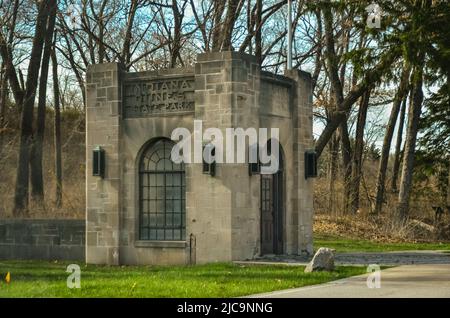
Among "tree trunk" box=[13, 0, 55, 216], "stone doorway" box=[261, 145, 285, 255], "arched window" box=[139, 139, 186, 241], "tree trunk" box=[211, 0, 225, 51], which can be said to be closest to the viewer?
"arched window" box=[139, 139, 186, 241]

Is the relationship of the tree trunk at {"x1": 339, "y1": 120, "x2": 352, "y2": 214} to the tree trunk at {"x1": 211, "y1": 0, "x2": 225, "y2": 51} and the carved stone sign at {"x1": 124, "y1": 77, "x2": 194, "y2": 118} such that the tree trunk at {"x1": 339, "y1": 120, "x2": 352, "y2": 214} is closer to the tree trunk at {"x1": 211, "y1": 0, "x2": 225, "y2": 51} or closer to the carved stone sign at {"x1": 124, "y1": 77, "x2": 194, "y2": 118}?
the tree trunk at {"x1": 211, "y1": 0, "x2": 225, "y2": 51}

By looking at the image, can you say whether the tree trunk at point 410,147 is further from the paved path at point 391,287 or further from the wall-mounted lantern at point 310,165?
the paved path at point 391,287

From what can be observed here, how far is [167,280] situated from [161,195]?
6.23 meters

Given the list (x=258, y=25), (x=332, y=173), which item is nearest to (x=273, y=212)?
(x=258, y=25)

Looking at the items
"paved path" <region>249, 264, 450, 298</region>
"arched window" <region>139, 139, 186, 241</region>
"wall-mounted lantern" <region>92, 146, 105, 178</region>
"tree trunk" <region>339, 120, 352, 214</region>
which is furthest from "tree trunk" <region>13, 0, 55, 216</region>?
"paved path" <region>249, 264, 450, 298</region>

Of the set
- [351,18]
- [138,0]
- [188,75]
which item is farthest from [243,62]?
[138,0]

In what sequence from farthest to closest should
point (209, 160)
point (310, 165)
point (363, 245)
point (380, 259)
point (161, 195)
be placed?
point (363, 245)
point (310, 165)
point (161, 195)
point (380, 259)
point (209, 160)

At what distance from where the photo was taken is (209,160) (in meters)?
20.7

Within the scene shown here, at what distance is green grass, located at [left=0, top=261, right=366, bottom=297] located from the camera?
45.8 ft

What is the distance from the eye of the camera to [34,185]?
36188mm

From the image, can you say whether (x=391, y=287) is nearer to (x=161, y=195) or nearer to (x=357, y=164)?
(x=161, y=195)

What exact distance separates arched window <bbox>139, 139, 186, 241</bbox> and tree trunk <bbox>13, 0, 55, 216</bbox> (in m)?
12.6
